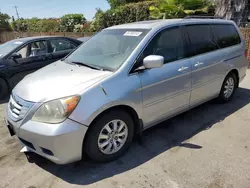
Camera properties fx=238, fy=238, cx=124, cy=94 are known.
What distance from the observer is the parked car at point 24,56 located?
5785 mm

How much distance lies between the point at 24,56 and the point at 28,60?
0.48ft

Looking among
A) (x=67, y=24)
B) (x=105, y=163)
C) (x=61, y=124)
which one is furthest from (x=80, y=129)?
(x=67, y=24)

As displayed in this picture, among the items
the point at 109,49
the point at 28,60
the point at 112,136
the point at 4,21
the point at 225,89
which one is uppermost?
the point at 4,21

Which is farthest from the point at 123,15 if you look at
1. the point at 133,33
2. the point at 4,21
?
the point at 4,21

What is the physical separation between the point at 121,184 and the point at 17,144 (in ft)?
6.05

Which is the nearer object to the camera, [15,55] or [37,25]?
[15,55]

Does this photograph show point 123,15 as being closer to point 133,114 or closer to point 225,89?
point 225,89

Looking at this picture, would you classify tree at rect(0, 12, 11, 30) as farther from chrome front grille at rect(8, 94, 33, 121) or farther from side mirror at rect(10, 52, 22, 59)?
chrome front grille at rect(8, 94, 33, 121)

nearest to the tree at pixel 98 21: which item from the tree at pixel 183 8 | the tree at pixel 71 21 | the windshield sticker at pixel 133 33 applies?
the tree at pixel 71 21

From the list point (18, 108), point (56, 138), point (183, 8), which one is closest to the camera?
point (56, 138)

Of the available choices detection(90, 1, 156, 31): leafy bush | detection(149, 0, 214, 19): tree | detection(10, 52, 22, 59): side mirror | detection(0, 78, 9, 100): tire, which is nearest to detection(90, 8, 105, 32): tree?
detection(90, 1, 156, 31): leafy bush

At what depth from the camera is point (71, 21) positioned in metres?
16.2

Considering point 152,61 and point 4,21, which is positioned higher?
point 4,21

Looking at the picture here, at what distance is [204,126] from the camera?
3.92m
